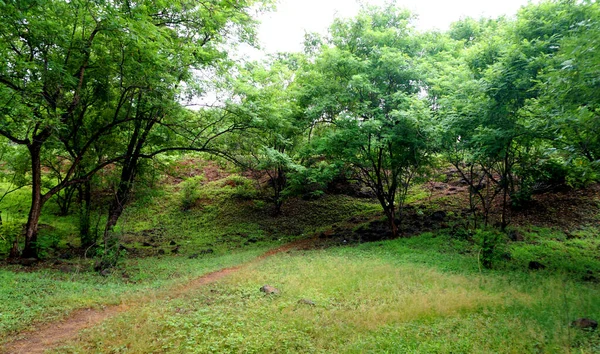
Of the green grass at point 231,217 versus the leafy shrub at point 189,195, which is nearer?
the green grass at point 231,217

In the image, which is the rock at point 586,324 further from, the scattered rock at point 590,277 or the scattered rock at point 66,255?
the scattered rock at point 66,255

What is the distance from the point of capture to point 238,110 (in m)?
11.5

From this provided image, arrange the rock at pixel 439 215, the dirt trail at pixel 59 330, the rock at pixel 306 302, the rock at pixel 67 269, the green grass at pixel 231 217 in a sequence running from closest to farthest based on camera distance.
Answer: the dirt trail at pixel 59 330
the rock at pixel 306 302
the rock at pixel 67 269
the rock at pixel 439 215
the green grass at pixel 231 217

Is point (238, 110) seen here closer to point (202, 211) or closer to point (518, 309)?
point (518, 309)

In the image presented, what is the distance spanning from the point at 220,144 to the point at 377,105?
6830 millimetres

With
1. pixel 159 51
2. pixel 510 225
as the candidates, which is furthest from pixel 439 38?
pixel 159 51

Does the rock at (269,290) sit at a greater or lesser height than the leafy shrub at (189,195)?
lesser

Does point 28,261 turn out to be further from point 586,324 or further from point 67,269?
point 586,324

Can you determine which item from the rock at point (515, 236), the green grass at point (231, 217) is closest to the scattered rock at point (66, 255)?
the green grass at point (231, 217)

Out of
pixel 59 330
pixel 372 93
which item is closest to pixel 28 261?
pixel 59 330

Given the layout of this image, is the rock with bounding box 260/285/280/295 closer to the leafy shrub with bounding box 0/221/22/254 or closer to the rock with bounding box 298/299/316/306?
the rock with bounding box 298/299/316/306

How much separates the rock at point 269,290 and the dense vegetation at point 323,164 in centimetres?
26

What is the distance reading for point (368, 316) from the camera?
18.7 feet

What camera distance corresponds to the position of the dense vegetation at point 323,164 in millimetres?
5605
